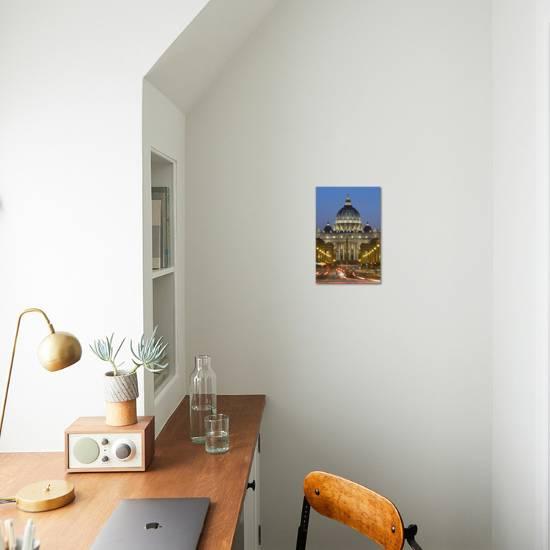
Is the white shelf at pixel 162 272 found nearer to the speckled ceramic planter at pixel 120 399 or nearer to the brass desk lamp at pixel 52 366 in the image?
the speckled ceramic planter at pixel 120 399

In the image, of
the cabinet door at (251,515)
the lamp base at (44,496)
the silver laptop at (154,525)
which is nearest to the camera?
the silver laptop at (154,525)

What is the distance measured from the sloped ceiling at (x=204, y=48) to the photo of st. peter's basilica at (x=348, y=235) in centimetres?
67

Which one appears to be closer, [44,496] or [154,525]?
[154,525]

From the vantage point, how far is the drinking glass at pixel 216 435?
2.16 m

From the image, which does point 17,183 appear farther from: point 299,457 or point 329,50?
point 299,457

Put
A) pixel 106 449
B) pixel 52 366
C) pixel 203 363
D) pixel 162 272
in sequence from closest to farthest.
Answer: pixel 52 366, pixel 106 449, pixel 203 363, pixel 162 272

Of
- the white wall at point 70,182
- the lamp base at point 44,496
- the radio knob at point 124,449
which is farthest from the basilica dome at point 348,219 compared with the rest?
the lamp base at point 44,496

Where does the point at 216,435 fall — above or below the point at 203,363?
below

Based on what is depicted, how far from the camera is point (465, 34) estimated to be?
9.26 feet

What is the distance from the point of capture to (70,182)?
7.03 feet

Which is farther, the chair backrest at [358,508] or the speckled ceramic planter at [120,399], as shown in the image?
the speckled ceramic planter at [120,399]

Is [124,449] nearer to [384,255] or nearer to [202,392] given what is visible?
[202,392]

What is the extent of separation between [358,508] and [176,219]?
1408 mm

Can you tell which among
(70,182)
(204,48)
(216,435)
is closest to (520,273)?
(216,435)
